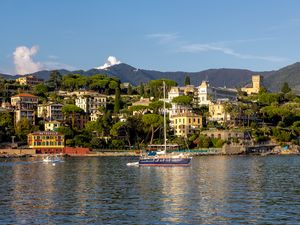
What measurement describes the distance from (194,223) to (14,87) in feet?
519

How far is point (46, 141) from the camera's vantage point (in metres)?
124

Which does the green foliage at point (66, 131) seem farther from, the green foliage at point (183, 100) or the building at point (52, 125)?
the green foliage at point (183, 100)

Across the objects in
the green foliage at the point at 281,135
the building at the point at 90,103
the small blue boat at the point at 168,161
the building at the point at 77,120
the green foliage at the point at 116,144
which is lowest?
the small blue boat at the point at 168,161

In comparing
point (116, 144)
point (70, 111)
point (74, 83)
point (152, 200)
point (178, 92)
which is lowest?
point (152, 200)

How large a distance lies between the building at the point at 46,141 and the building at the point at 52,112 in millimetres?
16935

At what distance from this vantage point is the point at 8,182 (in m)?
52.8

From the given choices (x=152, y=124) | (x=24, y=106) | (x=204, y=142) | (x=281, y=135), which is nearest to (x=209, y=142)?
(x=204, y=142)

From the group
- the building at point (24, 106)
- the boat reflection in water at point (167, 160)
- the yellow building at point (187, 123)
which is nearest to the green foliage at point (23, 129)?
the building at point (24, 106)

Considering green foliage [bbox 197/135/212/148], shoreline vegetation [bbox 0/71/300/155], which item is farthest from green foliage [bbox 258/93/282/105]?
green foliage [bbox 197/135/212/148]

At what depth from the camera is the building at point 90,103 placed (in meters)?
154

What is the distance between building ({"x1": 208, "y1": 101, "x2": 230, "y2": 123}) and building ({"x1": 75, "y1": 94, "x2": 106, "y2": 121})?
95.0 feet

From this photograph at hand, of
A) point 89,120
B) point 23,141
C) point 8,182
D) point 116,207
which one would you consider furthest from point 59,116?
point 116,207

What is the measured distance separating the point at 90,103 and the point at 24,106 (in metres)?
17.8

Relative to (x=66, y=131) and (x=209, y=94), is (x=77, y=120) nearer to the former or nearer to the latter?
(x=66, y=131)
